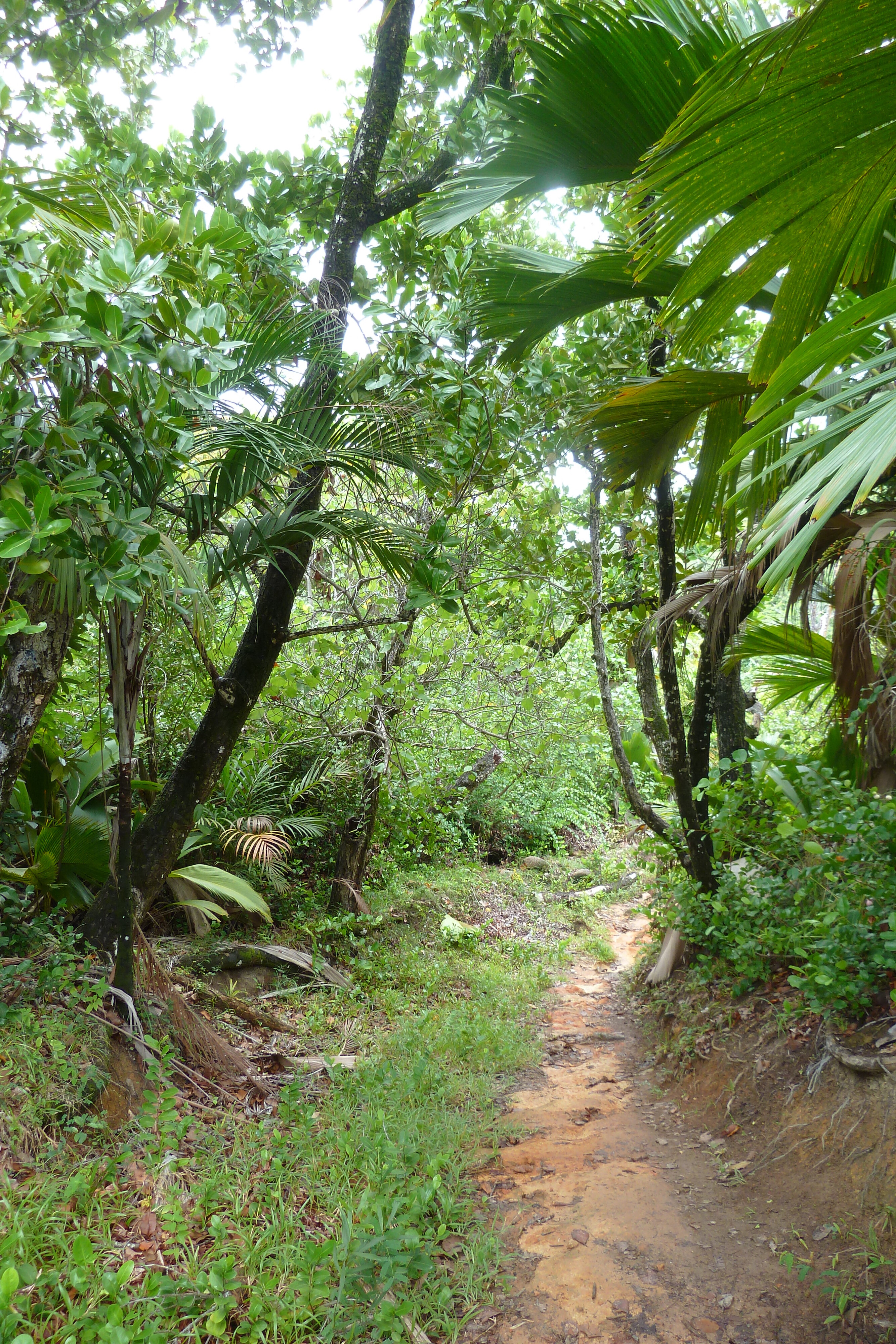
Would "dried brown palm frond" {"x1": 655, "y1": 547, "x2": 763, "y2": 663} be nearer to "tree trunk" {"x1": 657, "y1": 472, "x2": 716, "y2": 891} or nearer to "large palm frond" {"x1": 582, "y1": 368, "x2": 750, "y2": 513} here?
"tree trunk" {"x1": 657, "y1": 472, "x2": 716, "y2": 891}

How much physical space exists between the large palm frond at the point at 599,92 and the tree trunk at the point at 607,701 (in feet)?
7.42

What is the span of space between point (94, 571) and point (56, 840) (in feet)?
7.47

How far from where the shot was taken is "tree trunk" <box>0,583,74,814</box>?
3.10 meters

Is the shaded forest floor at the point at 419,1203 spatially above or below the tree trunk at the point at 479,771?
below

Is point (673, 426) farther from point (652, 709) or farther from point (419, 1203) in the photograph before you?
point (419, 1203)

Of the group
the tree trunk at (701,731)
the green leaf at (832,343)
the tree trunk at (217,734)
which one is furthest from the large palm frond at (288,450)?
the tree trunk at (701,731)

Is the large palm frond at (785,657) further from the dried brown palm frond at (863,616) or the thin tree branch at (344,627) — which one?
the thin tree branch at (344,627)

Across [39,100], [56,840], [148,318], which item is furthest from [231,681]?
[39,100]

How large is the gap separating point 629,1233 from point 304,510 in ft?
11.6

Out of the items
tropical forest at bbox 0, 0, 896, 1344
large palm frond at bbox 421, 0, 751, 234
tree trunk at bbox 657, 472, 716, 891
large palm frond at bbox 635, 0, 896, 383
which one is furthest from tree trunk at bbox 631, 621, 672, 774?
large palm frond at bbox 635, 0, 896, 383

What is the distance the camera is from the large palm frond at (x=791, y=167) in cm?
155

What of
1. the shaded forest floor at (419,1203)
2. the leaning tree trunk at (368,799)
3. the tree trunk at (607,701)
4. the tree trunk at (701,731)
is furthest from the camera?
the leaning tree trunk at (368,799)

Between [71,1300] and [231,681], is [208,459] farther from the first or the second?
[71,1300]

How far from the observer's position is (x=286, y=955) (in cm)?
553
